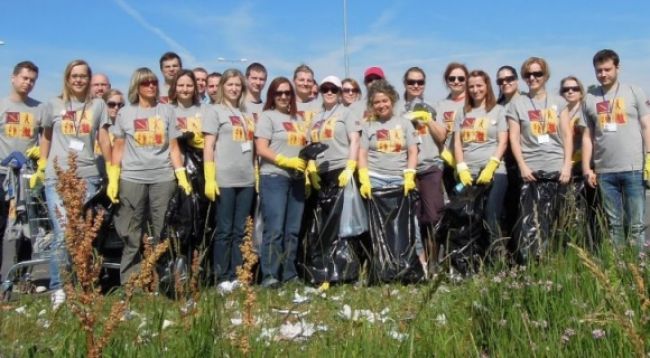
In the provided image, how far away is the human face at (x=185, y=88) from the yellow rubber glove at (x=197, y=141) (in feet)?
1.31

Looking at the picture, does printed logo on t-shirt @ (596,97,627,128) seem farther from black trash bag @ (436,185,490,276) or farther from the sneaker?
the sneaker

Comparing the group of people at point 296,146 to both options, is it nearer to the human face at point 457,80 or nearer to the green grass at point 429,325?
the human face at point 457,80

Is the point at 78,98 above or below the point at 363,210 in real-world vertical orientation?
above

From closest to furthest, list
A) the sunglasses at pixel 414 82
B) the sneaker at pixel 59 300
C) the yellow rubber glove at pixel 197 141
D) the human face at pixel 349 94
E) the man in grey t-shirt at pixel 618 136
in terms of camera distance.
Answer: the sneaker at pixel 59 300 < the man in grey t-shirt at pixel 618 136 < the yellow rubber glove at pixel 197 141 < the sunglasses at pixel 414 82 < the human face at pixel 349 94

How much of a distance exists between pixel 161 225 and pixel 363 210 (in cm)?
161

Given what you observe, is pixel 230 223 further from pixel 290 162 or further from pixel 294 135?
pixel 294 135

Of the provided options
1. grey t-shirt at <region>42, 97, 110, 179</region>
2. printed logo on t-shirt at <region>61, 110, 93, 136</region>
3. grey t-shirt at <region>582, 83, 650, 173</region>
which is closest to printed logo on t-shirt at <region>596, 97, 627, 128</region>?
grey t-shirt at <region>582, 83, 650, 173</region>

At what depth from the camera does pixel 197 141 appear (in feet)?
19.8

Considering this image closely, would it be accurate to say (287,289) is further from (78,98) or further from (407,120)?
(78,98)

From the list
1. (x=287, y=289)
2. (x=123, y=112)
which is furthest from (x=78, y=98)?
(x=287, y=289)

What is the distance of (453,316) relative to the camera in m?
3.31

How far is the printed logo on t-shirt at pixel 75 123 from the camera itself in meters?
5.74

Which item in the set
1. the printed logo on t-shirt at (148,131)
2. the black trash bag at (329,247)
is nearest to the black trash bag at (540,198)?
the black trash bag at (329,247)

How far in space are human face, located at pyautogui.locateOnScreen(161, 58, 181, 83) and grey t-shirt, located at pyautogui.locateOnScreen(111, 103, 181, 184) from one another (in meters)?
1.15
